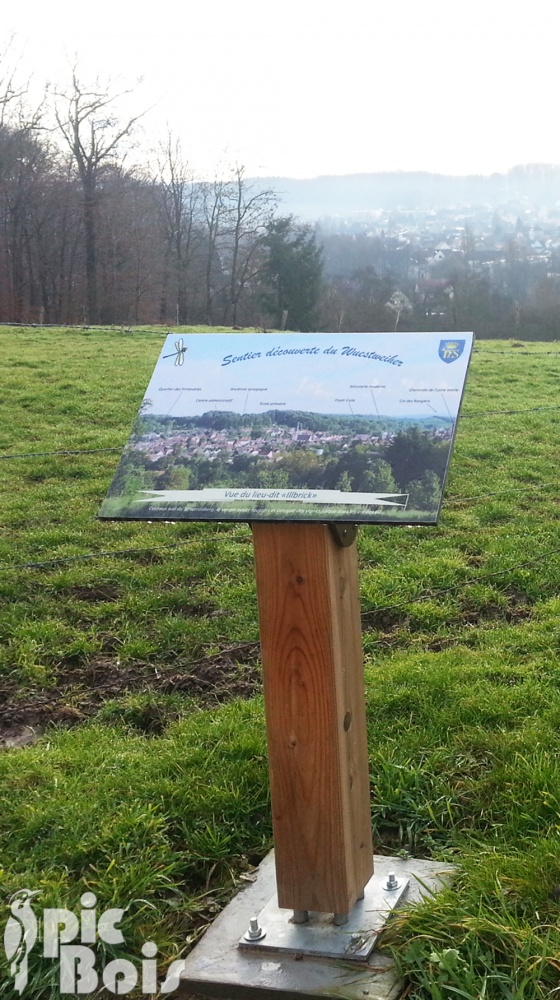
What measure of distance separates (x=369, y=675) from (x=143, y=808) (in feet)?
4.89

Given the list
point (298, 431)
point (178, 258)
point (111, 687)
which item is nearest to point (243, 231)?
point (178, 258)

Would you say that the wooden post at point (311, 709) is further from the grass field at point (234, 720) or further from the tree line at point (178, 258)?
the tree line at point (178, 258)

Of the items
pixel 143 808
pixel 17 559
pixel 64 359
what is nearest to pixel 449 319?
pixel 64 359

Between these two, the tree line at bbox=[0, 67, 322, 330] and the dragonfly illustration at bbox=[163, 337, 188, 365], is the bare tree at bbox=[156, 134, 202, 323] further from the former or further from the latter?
the dragonfly illustration at bbox=[163, 337, 188, 365]

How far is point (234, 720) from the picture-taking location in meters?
4.03

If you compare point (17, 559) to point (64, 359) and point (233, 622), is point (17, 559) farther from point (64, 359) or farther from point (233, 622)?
point (64, 359)

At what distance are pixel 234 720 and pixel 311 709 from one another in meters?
1.50

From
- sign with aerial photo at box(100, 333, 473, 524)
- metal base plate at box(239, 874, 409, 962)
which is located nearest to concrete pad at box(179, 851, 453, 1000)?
metal base plate at box(239, 874, 409, 962)

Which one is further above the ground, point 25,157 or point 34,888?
point 25,157

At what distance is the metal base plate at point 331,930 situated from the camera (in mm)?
2621

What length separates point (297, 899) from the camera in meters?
2.69

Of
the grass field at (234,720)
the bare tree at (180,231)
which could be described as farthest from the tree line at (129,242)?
the grass field at (234,720)

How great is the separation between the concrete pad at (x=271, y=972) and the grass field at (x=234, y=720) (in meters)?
0.08

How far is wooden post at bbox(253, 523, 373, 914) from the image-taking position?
101 inches
